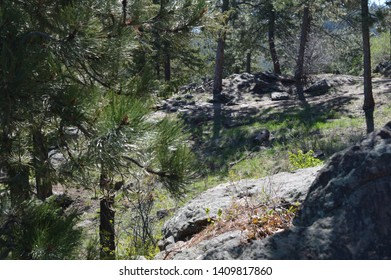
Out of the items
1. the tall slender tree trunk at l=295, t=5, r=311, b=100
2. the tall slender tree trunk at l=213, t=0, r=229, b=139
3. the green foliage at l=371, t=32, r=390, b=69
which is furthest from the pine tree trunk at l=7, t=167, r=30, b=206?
the green foliage at l=371, t=32, r=390, b=69

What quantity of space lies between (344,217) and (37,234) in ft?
7.29

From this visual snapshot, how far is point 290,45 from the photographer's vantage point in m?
28.6

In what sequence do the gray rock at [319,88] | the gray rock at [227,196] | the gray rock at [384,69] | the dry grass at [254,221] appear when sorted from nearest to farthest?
the dry grass at [254,221] < the gray rock at [227,196] < the gray rock at [319,88] < the gray rock at [384,69]

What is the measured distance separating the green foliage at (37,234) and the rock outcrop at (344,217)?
106 centimetres

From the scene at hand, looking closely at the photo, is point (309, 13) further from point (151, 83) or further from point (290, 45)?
point (151, 83)

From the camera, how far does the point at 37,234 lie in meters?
3.78

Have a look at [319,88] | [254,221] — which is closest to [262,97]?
[319,88]

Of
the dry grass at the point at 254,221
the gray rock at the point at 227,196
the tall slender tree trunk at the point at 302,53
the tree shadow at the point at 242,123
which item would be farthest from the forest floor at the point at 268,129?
the dry grass at the point at 254,221

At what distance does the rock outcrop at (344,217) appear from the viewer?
133 inches

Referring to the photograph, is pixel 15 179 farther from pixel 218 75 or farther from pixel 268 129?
pixel 218 75

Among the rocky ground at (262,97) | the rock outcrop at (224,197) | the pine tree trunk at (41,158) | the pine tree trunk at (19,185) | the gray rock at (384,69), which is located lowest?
the rock outcrop at (224,197)

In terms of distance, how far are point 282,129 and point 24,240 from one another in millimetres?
Answer: 12962

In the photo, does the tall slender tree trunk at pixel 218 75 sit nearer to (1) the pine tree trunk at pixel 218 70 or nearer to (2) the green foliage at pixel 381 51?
(1) the pine tree trunk at pixel 218 70

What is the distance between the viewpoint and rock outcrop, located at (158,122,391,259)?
3369 millimetres
